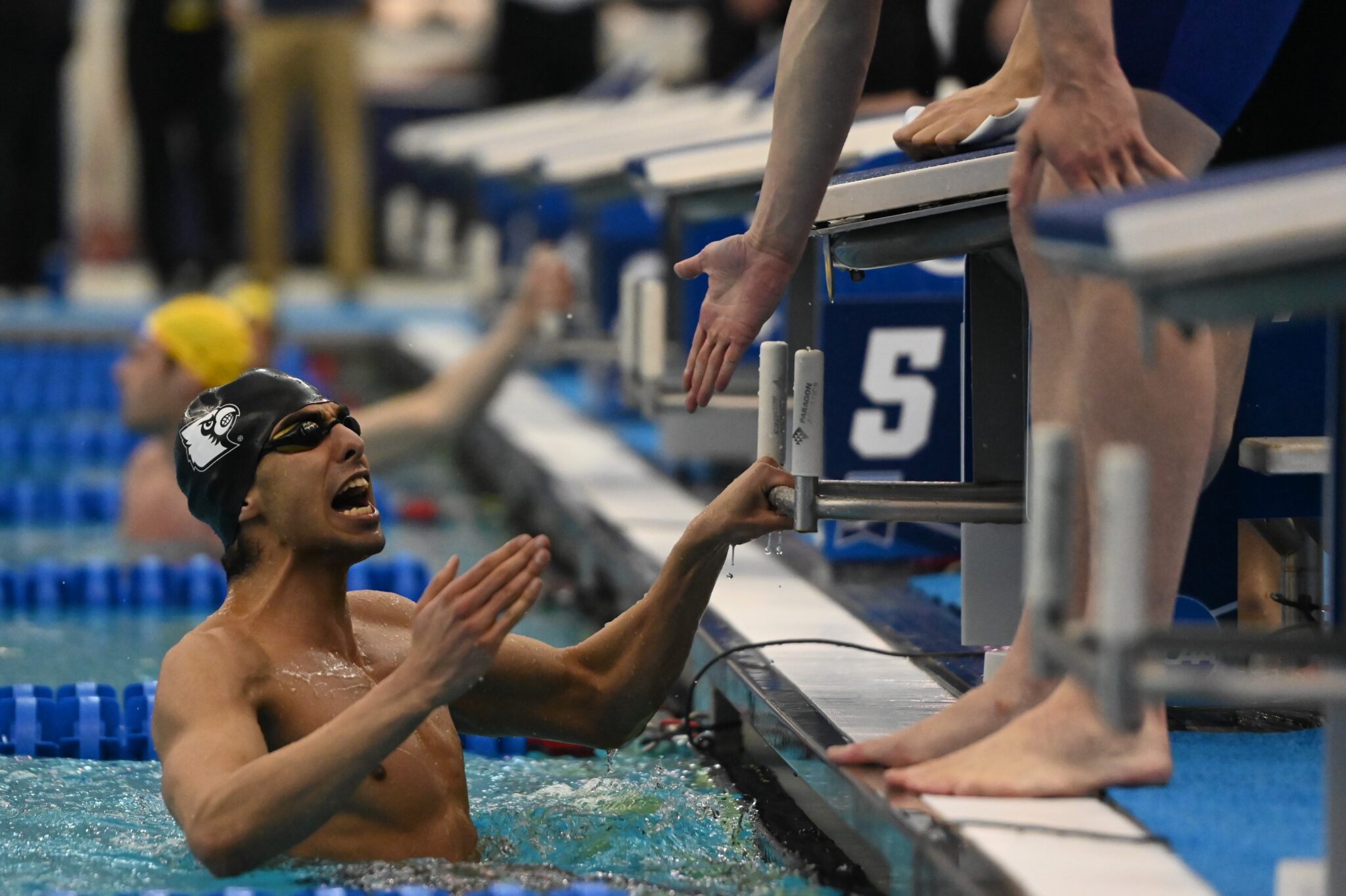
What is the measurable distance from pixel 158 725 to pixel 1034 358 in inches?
40.3

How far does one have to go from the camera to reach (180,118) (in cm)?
905

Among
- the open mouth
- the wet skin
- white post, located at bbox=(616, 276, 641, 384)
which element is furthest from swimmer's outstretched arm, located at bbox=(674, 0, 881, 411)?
white post, located at bbox=(616, 276, 641, 384)

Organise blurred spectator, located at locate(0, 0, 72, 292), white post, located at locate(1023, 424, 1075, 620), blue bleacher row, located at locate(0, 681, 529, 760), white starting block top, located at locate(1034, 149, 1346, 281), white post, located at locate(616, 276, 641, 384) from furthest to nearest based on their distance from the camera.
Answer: blurred spectator, located at locate(0, 0, 72, 292) < white post, located at locate(616, 276, 641, 384) < blue bleacher row, located at locate(0, 681, 529, 760) < white post, located at locate(1023, 424, 1075, 620) < white starting block top, located at locate(1034, 149, 1346, 281)

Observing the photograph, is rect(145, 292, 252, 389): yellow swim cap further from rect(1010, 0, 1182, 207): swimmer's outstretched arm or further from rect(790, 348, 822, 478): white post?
rect(1010, 0, 1182, 207): swimmer's outstretched arm

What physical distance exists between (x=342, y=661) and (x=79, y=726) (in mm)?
1021

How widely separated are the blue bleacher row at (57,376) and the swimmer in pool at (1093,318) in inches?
225

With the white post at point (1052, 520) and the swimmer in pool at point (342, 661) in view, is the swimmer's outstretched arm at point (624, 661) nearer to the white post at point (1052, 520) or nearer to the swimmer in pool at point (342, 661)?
the swimmer in pool at point (342, 661)

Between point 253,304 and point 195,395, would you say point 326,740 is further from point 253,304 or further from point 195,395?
point 253,304

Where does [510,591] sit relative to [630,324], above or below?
below

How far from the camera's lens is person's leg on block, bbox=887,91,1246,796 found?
6.13 feet

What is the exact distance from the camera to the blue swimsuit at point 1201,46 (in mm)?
1984

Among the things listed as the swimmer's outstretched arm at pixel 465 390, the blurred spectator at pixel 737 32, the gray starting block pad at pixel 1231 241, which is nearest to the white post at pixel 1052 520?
the gray starting block pad at pixel 1231 241

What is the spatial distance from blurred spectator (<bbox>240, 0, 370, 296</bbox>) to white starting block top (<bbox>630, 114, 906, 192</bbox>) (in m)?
4.89

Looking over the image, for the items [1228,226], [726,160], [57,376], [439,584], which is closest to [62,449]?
[57,376]
